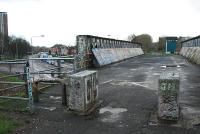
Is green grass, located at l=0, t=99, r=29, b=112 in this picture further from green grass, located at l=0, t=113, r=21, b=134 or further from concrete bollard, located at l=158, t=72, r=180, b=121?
concrete bollard, located at l=158, t=72, r=180, b=121

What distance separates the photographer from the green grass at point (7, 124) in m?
5.75

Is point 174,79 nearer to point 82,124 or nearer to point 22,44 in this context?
point 82,124

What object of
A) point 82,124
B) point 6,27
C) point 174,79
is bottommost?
point 82,124

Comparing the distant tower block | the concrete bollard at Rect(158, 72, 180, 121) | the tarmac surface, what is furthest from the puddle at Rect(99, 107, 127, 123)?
the concrete bollard at Rect(158, 72, 180, 121)

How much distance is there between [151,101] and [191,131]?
2.70 meters

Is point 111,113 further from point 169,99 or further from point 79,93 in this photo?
point 169,99

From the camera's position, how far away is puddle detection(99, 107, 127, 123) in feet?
21.5

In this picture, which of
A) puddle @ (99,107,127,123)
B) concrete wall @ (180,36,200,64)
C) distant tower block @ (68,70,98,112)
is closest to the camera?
puddle @ (99,107,127,123)

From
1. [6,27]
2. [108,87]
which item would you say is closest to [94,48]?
[108,87]

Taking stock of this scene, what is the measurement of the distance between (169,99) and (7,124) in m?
3.77

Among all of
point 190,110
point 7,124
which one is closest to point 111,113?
point 190,110

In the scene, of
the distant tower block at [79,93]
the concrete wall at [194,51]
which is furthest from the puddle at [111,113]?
the concrete wall at [194,51]

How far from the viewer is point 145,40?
94.3 meters

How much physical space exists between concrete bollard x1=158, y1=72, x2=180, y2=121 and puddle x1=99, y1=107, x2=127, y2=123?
109cm
